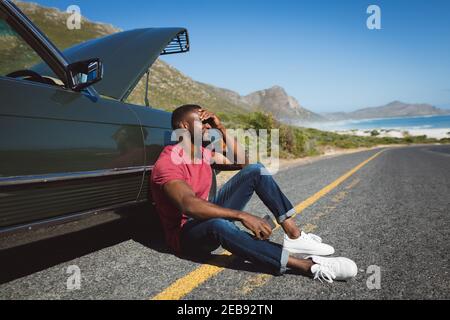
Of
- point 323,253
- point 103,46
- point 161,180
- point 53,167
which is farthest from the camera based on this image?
point 103,46

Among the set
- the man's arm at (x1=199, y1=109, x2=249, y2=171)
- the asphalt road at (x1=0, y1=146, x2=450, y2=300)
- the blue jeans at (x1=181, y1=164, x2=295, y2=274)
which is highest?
the man's arm at (x1=199, y1=109, x2=249, y2=171)

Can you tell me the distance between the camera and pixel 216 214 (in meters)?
2.00

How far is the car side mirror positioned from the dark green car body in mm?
51

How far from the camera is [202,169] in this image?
2463 mm

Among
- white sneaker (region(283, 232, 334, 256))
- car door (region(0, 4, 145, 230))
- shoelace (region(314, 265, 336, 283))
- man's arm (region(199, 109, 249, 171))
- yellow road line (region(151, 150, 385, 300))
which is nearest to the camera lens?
car door (region(0, 4, 145, 230))

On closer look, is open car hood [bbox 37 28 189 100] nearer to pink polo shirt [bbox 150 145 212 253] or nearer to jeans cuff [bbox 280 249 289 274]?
pink polo shirt [bbox 150 145 212 253]

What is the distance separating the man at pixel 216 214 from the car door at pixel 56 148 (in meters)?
0.39

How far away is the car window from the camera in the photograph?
2135 millimetres

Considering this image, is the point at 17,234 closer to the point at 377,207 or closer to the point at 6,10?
the point at 6,10

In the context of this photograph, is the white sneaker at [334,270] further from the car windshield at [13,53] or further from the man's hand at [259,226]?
the car windshield at [13,53]

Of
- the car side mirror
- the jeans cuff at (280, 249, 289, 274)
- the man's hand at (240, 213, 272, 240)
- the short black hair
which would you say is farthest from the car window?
the jeans cuff at (280, 249, 289, 274)

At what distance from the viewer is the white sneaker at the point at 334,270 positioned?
195 centimetres

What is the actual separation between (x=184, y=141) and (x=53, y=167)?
902mm

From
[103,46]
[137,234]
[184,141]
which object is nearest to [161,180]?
[184,141]
